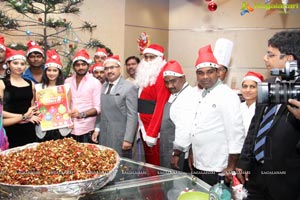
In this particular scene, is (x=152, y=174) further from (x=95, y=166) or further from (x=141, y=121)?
(x=141, y=121)

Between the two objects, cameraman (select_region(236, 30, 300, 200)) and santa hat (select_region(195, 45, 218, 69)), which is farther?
santa hat (select_region(195, 45, 218, 69))

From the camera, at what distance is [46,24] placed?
4.92 metres

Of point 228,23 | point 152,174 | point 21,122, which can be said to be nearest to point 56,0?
point 21,122

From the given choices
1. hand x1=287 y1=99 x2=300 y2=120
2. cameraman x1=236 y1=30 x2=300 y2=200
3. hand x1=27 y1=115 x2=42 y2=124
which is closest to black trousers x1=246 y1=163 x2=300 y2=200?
cameraman x1=236 y1=30 x2=300 y2=200

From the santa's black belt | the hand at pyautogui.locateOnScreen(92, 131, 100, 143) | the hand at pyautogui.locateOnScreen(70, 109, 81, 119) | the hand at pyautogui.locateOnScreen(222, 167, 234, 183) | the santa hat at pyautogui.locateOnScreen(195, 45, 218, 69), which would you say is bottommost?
the hand at pyautogui.locateOnScreen(222, 167, 234, 183)

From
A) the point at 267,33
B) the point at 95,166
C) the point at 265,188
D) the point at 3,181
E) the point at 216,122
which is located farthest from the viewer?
the point at 267,33

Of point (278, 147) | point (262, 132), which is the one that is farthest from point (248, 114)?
point (278, 147)

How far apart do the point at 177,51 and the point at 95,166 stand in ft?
17.5

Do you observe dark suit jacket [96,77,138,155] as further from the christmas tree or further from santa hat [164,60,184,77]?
the christmas tree

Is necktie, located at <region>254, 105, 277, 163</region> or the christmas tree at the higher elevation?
the christmas tree

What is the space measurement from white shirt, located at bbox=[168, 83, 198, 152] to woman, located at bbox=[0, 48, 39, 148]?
1305 mm

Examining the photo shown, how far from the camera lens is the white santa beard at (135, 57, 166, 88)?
11.2 feet

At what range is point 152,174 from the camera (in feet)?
6.33

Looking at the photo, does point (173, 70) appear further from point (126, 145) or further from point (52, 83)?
point (52, 83)
